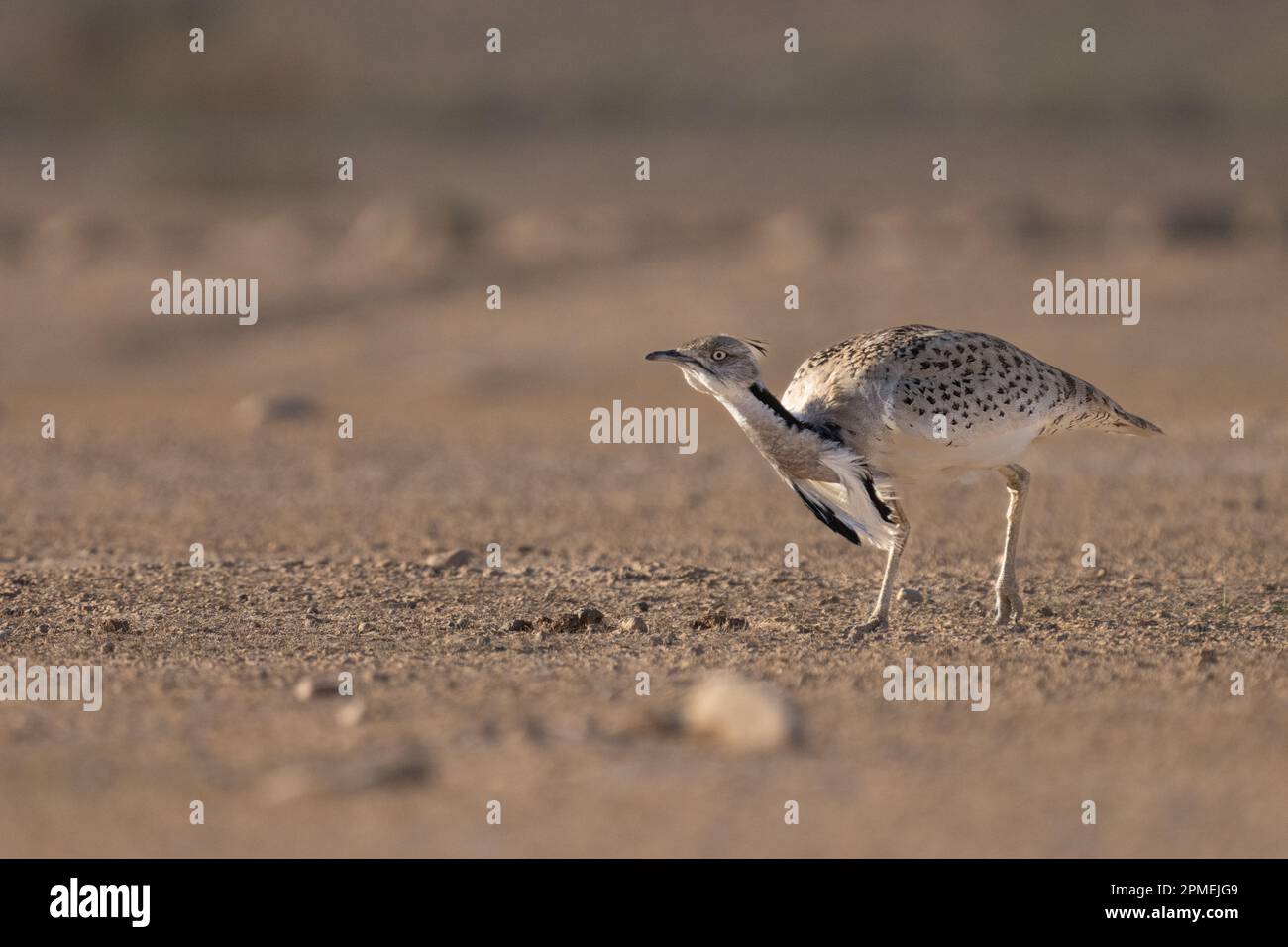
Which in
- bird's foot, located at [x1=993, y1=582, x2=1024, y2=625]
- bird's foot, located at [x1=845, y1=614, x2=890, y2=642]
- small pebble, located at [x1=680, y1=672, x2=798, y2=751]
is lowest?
small pebble, located at [x1=680, y1=672, x2=798, y2=751]

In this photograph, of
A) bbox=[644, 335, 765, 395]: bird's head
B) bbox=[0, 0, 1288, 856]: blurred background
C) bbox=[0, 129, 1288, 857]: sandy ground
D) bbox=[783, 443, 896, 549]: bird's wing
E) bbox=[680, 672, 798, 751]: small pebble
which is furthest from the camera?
bbox=[783, 443, 896, 549]: bird's wing

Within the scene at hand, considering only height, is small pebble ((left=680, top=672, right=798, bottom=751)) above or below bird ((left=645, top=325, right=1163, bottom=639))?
below

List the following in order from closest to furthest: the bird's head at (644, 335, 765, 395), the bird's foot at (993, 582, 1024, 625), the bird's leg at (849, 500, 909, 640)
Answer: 1. the bird's head at (644, 335, 765, 395)
2. the bird's leg at (849, 500, 909, 640)
3. the bird's foot at (993, 582, 1024, 625)

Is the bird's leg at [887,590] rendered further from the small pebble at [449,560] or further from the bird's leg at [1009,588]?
the small pebble at [449,560]

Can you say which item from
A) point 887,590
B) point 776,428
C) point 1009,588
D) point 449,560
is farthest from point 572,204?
point 776,428

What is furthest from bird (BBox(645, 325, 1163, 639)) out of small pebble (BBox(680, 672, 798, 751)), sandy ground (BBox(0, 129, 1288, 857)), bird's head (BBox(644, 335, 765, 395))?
small pebble (BBox(680, 672, 798, 751))

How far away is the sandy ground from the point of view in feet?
16.8

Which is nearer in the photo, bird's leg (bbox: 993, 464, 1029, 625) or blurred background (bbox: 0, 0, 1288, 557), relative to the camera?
bird's leg (bbox: 993, 464, 1029, 625)

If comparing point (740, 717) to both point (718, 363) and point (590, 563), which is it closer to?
point (718, 363)

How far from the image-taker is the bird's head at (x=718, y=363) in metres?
7.28

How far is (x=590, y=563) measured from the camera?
931 cm

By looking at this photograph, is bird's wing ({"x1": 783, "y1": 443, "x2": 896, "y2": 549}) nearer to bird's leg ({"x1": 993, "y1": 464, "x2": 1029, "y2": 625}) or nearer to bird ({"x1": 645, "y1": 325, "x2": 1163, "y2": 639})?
bird ({"x1": 645, "y1": 325, "x2": 1163, "y2": 639})

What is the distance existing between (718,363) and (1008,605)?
170cm
